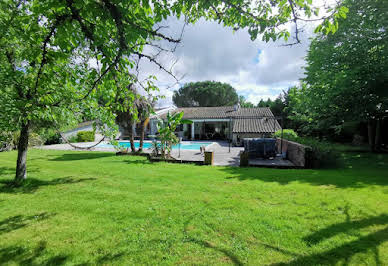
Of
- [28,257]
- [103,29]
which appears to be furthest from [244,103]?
[28,257]

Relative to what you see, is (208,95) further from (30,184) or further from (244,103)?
(30,184)

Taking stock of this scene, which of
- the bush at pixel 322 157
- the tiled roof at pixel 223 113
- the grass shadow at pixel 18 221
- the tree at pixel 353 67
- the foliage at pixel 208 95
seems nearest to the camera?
the grass shadow at pixel 18 221

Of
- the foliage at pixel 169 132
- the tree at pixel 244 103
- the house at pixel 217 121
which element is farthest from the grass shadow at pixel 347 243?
the tree at pixel 244 103

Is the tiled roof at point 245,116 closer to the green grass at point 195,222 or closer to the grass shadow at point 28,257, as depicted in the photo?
the green grass at point 195,222

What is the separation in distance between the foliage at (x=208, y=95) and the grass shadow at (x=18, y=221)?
50.4 metres

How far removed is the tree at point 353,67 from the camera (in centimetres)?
1096

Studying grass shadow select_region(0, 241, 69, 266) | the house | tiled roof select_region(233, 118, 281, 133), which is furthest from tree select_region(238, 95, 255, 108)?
grass shadow select_region(0, 241, 69, 266)

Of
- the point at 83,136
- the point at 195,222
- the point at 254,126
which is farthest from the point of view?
the point at 83,136

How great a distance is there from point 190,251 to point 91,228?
1997mm

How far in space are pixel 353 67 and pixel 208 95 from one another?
41.8m

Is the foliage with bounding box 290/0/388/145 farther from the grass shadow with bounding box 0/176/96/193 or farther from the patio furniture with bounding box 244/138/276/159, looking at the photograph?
the grass shadow with bounding box 0/176/96/193

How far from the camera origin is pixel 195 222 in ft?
12.0

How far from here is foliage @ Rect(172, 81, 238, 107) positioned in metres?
52.5

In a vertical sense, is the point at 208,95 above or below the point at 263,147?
above
